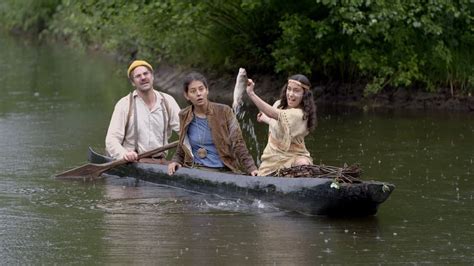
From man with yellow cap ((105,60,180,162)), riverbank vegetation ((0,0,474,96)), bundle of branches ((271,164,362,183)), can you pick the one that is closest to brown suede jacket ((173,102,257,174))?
bundle of branches ((271,164,362,183))

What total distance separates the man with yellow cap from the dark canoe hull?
1.02 metres

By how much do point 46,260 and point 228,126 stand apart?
3.51 meters

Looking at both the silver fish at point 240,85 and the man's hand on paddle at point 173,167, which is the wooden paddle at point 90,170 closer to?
the man's hand on paddle at point 173,167

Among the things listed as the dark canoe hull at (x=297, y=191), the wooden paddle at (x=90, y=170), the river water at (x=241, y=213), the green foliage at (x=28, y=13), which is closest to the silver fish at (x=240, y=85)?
the dark canoe hull at (x=297, y=191)

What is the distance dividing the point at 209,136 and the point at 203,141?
0.11 metres

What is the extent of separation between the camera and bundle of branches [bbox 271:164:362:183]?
10898mm

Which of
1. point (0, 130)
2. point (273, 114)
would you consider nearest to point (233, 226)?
point (273, 114)

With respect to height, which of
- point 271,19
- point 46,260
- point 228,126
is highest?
point 271,19

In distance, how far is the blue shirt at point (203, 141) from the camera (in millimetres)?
12438

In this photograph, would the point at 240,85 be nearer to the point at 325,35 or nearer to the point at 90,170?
the point at 90,170

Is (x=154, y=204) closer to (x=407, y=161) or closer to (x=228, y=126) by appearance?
(x=228, y=126)

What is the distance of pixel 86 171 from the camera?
13.8 m

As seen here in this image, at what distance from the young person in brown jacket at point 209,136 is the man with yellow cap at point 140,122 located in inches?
42.4

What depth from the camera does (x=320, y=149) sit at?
1652 cm
